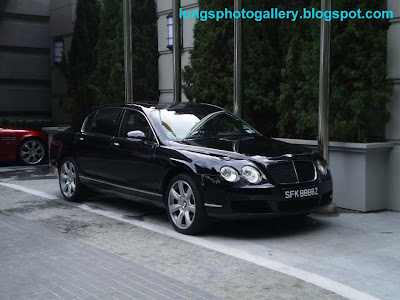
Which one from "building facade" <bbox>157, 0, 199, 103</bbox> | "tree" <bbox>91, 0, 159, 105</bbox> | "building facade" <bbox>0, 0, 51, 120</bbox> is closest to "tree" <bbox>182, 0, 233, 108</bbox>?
"building facade" <bbox>157, 0, 199, 103</bbox>

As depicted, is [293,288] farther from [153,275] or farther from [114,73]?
[114,73]

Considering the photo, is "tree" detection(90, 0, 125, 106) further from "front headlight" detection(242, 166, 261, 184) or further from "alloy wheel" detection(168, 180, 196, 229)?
"front headlight" detection(242, 166, 261, 184)

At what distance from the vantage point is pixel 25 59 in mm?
18625

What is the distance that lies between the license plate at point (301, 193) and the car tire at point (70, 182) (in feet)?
12.7

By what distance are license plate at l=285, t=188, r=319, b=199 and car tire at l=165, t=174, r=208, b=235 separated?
0.99 m

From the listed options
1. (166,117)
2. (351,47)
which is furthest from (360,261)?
(351,47)

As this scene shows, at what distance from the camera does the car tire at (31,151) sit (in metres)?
15.1

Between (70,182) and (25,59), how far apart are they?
399 inches

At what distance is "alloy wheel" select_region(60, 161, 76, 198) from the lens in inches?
376

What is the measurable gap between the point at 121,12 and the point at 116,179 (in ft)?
24.7

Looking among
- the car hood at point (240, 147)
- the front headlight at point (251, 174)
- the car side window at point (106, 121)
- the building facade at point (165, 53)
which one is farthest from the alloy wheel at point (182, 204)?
the building facade at point (165, 53)

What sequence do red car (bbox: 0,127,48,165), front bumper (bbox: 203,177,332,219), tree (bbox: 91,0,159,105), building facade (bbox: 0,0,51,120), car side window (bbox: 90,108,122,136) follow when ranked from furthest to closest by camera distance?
building facade (bbox: 0,0,51,120), red car (bbox: 0,127,48,165), tree (bbox: 91,0,159,105), car side window (bbox: 90,108,122,136), front bumper (bbox: 203,177,332,219)

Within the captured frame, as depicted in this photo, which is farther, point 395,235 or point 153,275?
point 395,235

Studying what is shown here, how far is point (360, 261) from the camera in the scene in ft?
19.6
